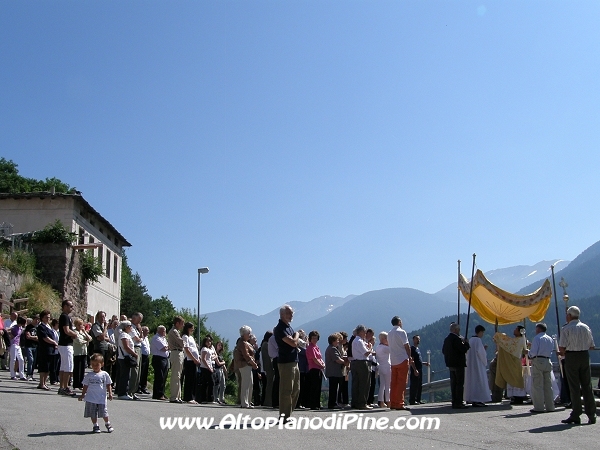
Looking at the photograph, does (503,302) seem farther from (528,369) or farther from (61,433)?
(61,433)

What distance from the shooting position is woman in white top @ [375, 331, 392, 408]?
49.0 feet

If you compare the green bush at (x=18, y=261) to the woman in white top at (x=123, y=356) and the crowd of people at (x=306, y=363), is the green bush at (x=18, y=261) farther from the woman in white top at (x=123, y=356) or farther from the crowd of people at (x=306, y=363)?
the woman in white top at (x=123, y=356)

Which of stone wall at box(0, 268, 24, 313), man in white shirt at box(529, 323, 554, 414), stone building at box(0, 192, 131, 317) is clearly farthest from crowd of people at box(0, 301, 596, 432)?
stone building at box(0, 192, 131, 317)

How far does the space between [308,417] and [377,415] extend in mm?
1590

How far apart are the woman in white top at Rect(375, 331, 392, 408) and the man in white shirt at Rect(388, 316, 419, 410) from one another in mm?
625

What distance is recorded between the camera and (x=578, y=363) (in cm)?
1109

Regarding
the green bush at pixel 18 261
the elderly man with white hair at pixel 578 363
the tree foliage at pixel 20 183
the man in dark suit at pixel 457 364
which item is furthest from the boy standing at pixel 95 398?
the tree foliage at pixel 20 183

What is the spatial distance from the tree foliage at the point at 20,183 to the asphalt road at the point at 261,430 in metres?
52.3

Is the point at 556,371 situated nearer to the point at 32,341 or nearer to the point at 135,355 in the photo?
the point at 135,355

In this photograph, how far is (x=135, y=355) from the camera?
14.4 m

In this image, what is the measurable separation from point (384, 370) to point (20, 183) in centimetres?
5596

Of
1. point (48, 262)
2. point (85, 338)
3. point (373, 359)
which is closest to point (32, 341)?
point (85, 338)

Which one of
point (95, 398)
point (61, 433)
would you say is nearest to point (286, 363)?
point (95, 398)

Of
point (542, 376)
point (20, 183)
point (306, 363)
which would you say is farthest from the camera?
point (20, 183)
